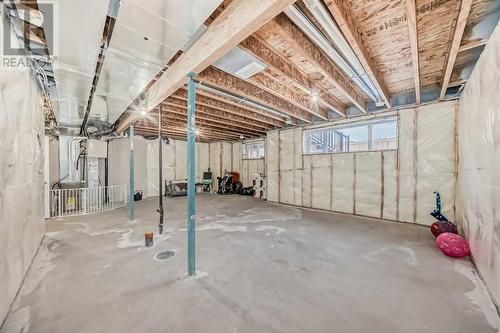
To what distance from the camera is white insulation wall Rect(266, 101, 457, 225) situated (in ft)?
12.9

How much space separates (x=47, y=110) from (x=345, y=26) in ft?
19.8

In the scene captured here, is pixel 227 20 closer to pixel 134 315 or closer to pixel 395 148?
pixel 134 315

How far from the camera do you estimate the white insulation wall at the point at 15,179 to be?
1591mm

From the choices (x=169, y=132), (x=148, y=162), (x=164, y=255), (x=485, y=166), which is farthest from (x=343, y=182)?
(x=148, y=162)

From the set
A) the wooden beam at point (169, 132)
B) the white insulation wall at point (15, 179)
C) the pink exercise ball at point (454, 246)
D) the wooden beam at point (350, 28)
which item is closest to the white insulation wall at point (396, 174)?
the pink exercise ball at point (454, 246)

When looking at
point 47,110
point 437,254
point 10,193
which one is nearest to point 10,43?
point 10,193

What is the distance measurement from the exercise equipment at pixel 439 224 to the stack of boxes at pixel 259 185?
16.5 feet

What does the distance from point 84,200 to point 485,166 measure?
790 centimetres

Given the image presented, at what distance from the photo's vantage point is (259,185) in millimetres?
8148

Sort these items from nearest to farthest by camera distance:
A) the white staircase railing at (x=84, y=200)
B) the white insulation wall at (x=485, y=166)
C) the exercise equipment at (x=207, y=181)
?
the white insulation wall at (x=485, y=166) < the white staircase railing at (x=84, y=200) < the exercise equipment at (x=207, y=181)

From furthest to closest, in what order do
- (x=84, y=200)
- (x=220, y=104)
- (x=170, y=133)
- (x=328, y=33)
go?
(x=170, y=133), (x=84, y=200), (x=220, y=104), (x=328, y=33)

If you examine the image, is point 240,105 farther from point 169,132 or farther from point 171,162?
point 171,162

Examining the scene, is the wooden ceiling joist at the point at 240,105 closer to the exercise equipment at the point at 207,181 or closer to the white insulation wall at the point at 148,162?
the white insulation wall at the point at 148,162

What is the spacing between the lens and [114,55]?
6.86ft
